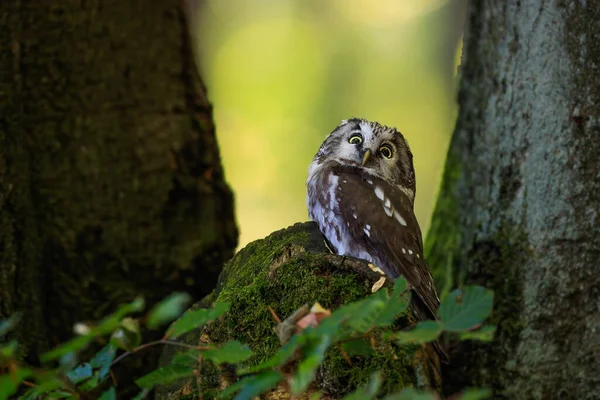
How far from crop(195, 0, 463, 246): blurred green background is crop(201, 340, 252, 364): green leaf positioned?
6439 mm

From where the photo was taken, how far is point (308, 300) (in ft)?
6.75

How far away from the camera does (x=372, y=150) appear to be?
126 inches

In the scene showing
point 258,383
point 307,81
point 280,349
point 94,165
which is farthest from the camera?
point 307,81

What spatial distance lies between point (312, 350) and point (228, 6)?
314 inches

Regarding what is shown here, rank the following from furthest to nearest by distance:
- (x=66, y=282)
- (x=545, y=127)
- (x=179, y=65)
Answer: (x=179, y=65)
(x=66, y=282)
(x=545, y=127)

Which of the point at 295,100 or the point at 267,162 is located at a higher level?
the point at 295,100

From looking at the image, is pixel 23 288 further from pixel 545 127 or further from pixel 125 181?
pixel 545 127

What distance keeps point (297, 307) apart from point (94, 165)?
3.99ft

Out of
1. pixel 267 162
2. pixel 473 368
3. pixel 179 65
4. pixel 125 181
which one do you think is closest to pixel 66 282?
pixel 125 181

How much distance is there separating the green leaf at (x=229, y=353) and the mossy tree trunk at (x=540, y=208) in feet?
5.30

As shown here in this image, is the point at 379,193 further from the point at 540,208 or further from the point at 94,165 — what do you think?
the point at 94,165

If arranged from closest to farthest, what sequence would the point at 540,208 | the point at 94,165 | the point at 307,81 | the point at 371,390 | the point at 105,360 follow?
1. the point at 371,390
2. the point at 105,360
3. the point at 540,208
4. the point at 94,165
5. the point at 307,81

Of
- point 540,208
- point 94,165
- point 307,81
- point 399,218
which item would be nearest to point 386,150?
point 399,218

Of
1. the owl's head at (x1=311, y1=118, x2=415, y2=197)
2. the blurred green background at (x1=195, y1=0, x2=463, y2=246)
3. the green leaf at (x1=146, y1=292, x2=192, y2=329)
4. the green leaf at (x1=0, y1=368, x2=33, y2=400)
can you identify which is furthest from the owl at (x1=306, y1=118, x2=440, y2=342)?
the blurred green background at (x1=195, y1=0, x2=463, y2=246)
